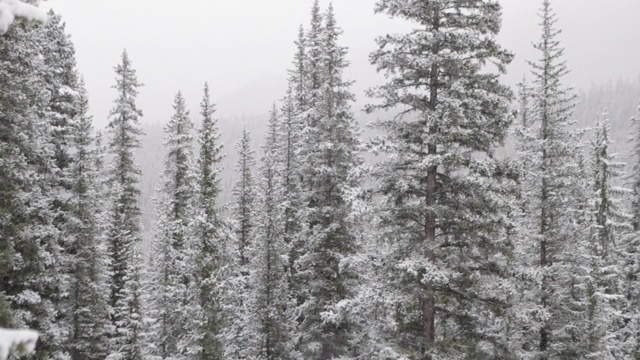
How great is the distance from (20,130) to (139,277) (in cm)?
829

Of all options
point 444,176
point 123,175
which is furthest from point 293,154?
point 444,176

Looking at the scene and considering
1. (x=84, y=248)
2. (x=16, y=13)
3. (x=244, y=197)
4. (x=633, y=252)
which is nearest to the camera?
(x=16, y=13)

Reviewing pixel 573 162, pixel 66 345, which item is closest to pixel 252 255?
pixel 66 345

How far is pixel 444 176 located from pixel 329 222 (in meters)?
11.0

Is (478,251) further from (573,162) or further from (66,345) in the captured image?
(66,345)

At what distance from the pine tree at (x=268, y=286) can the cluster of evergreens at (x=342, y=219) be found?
79 mm

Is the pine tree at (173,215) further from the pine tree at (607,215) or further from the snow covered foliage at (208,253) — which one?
the pine tree at (607,215)

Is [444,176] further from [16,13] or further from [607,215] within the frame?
[607,215]

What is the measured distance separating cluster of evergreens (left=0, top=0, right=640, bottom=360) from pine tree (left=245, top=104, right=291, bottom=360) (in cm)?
8

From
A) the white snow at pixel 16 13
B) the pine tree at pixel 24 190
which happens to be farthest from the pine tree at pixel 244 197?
the white snow at pixel 16 13

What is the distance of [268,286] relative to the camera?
78.1 ft

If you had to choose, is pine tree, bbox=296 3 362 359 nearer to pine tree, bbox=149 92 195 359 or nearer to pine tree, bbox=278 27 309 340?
pine tree, bbox=278 27 309 340

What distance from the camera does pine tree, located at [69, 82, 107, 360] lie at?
2084cm

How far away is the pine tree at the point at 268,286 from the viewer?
23.5m
